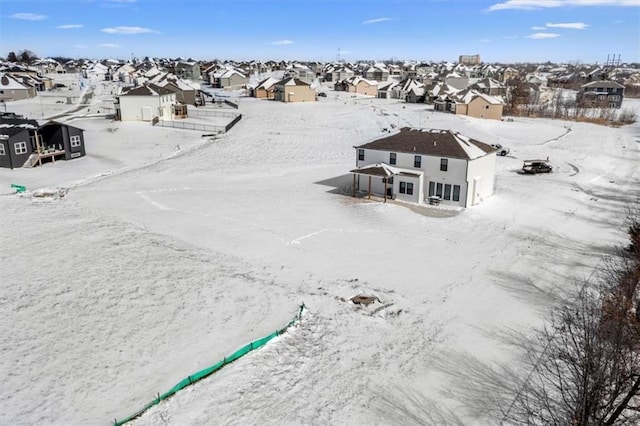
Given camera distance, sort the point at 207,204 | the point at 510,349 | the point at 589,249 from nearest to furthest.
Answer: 1. the point at 510,349
2. the point at 589,249
3. the point at 207,204

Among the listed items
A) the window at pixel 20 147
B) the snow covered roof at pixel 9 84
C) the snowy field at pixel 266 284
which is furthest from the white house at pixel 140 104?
the snow covered roof at pixel 9 84

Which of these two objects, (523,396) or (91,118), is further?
(91,118)

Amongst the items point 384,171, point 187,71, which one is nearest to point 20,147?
point 384,171

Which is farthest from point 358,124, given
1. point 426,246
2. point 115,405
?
point 115,405

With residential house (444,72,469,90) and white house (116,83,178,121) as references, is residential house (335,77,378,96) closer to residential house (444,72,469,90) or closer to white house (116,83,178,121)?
residential house (444,72,469,90)

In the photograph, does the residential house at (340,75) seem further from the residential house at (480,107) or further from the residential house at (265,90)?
the residential house at (480,107)

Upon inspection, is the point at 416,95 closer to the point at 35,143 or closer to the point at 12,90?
the point at 35,143

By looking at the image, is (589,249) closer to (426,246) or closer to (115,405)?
(426,246)
